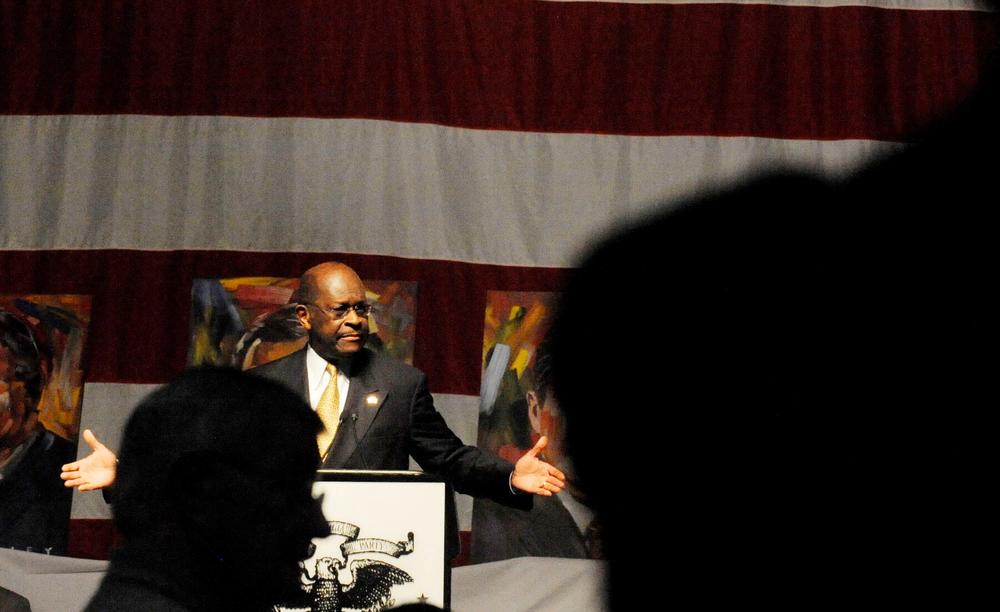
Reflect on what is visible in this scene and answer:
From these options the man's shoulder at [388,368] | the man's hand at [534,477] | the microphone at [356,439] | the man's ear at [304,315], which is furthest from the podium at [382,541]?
the man's ear at [304,315]

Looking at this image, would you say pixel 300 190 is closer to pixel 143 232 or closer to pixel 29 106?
pixel 143 232

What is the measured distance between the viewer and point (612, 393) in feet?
14.3

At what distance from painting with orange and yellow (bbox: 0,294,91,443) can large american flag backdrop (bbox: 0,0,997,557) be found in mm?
60

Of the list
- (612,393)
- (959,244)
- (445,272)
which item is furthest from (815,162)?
(959,244)

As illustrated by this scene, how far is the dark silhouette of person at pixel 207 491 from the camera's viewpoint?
117cm

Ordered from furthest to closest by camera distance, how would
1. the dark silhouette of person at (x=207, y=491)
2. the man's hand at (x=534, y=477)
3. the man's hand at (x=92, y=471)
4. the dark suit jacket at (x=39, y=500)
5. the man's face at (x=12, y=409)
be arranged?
the man's face at (x=12, y=409), the dark suit jacket at (x=39, y=500), the man's hand at (x=534, y=477), the man's hand at (x=92, y=471), the dark silhouette of person at (x=207, y=491)

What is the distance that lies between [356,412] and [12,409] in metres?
1.82

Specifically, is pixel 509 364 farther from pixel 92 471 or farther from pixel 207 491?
pixel 207 491

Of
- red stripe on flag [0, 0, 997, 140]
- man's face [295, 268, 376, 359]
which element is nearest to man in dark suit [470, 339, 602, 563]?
man's face [295, 268, 376, 359]

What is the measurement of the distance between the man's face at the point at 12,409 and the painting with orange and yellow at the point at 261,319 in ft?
2.19

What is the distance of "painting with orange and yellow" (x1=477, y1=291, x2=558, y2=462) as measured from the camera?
14.3ft

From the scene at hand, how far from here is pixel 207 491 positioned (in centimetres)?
118

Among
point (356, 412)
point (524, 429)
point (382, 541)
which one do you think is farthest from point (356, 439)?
point (524, 429)

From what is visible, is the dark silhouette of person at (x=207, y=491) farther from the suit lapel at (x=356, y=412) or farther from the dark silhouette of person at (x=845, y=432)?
the suit lapel at (x=356, y=412)
